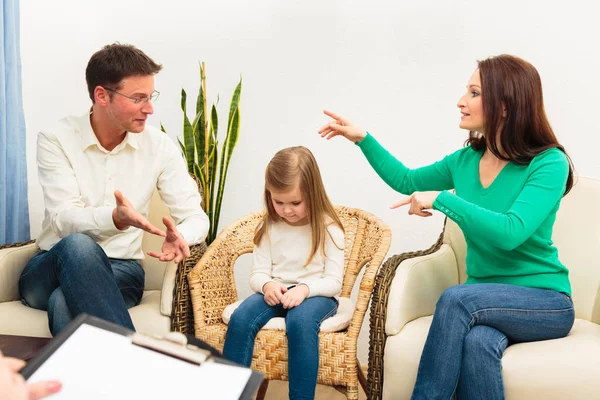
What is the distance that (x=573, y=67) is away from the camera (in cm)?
289

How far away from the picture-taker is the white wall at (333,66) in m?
2.93

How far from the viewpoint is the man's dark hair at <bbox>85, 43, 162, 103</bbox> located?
2.30 metres

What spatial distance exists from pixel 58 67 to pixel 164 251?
1.68 meters

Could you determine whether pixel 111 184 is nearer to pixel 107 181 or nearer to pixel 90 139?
pixel 107 181

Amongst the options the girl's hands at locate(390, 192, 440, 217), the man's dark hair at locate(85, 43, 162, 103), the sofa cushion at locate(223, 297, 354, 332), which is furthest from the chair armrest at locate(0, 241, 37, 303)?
the girl's hands at locate(390, 192, 440, 217)

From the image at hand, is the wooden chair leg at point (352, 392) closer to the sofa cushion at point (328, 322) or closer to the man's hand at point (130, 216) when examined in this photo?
the sofa cushion at point (328, 322)

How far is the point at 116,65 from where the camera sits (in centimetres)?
229

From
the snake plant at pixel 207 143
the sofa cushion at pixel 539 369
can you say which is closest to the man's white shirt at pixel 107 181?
the snake plant at pixel 207 143

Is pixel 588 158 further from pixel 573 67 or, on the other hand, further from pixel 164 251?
pixel 164 251

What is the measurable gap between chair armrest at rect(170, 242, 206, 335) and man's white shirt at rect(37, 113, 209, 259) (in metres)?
0.09

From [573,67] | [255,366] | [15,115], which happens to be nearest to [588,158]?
[573,67]

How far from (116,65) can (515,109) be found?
4.47 feet

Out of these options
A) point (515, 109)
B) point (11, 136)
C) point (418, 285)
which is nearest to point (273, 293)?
point (418, 285)

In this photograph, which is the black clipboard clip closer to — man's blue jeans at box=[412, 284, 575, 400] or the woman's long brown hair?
man's blue jeans at box=[412, 284, 575, 400]
